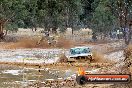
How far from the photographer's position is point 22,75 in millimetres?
29156

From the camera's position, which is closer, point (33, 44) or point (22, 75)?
point (22, 75)

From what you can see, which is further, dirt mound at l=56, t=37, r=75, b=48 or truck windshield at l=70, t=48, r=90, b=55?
dirt mound at l=56, t=37, r=75, b=48

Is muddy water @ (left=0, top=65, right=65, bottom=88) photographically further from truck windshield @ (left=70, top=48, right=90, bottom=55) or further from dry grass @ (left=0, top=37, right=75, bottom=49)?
dry grass @ (left=0, top=37, right=75, bottom=49)

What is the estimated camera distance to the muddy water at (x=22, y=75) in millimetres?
24289

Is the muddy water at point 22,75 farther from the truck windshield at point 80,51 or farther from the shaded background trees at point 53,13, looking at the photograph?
the shaded background trees at point 53,13

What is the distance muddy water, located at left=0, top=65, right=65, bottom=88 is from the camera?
24.3 meters

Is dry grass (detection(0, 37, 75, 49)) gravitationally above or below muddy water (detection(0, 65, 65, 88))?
below

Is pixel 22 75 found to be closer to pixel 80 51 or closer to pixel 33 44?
pixel 80 51

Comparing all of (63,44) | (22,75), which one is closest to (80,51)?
(22,75)

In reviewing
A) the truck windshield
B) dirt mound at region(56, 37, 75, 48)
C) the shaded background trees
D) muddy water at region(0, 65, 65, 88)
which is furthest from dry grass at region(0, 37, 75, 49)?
muddy water at region(0, 65, 65, 88)

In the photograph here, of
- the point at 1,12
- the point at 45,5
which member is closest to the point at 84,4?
the point at 45,5

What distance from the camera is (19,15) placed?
242 ft

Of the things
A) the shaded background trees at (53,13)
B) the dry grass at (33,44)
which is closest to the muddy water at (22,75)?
the dry grass at (33,44)

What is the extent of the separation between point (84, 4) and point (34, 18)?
46.0ft
